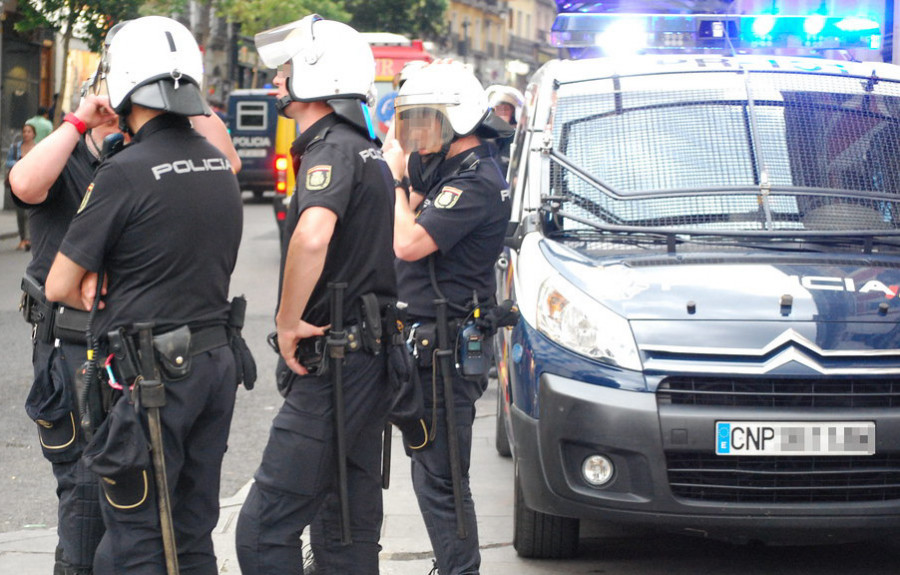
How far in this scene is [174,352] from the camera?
364 cm

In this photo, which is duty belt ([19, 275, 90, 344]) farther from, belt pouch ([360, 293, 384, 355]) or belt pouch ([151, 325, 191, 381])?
belt pouch ([360, 293, 384, 355])

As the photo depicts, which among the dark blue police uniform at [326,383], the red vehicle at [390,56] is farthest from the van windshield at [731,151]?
the red vehicle at [390,56]

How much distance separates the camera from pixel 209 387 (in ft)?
12.4

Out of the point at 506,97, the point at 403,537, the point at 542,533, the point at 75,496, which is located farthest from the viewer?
the point at 506,97

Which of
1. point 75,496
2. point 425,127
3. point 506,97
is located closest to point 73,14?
point 506,97

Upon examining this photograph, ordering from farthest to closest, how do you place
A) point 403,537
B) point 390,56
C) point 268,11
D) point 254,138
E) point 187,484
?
point 268,11 → point 254,138 → point 390,56 → point 403,537 → point 187,484

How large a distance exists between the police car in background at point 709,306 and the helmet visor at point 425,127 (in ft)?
2.03

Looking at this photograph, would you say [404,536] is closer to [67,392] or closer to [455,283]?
[455,283]

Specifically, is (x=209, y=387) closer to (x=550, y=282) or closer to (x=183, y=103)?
(x=183, y=103)

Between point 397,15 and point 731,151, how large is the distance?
172 ft

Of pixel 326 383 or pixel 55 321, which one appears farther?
pixel 55 321

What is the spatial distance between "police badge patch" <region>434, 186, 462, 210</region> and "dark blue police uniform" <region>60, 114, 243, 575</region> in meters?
0.98

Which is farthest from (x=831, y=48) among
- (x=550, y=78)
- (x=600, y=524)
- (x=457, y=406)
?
(x=457, y=406)

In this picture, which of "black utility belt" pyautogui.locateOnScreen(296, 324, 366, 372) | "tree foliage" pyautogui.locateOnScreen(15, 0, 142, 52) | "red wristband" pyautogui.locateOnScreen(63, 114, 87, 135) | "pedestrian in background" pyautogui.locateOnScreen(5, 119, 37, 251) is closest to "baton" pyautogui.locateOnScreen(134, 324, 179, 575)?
"black utility belt" pyautogui.locateOnScreen(296, 324, 366, 372)
